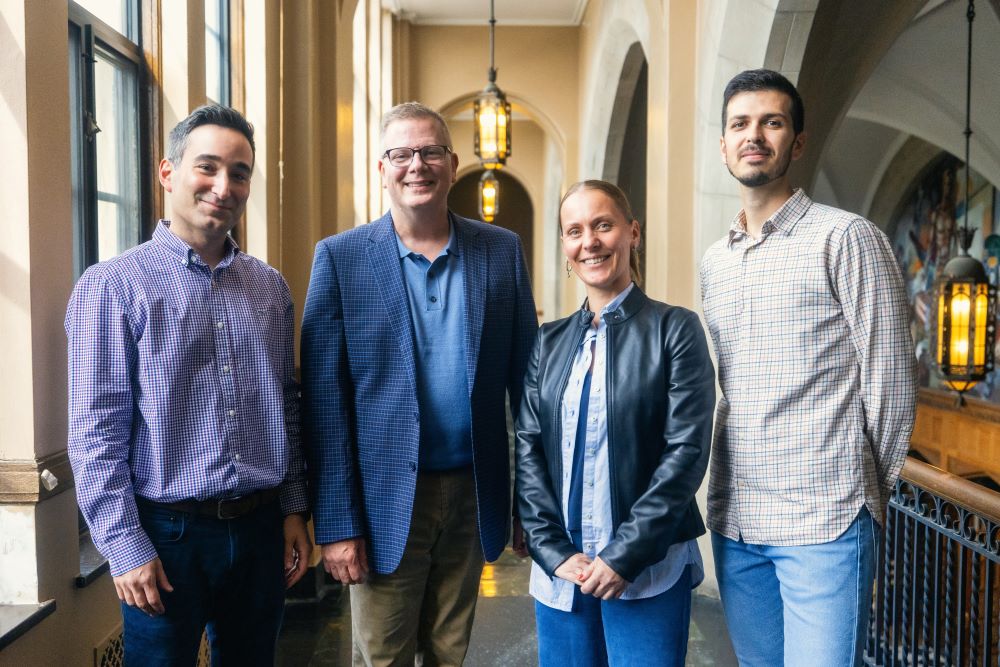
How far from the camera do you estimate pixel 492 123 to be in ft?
26.2

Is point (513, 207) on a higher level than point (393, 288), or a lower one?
higher

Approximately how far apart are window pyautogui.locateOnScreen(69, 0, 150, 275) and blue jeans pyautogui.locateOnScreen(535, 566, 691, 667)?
5.60 ft

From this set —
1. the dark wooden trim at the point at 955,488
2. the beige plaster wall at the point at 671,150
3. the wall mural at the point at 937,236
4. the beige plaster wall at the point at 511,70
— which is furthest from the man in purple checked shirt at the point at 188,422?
the wall mural at the point at 937,236

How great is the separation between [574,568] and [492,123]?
6.64 meters

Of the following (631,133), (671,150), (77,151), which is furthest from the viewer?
(631,133)

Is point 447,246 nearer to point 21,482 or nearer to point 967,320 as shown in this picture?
point 21,482

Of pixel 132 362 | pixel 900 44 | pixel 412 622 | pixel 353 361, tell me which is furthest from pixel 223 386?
pixel 900 44

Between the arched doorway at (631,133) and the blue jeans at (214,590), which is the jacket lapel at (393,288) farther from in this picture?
the arched doorway at (631,133)

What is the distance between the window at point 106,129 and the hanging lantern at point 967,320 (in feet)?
16.3

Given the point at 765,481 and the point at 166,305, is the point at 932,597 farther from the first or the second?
the point at 166,305

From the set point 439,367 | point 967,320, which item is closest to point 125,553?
point 439,367

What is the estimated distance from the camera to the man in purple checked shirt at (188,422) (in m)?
1.72

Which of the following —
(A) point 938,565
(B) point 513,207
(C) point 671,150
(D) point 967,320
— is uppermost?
(B) point 513,207

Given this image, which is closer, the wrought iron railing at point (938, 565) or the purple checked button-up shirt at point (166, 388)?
the purple checked button-up shirt at point (166, 388)
